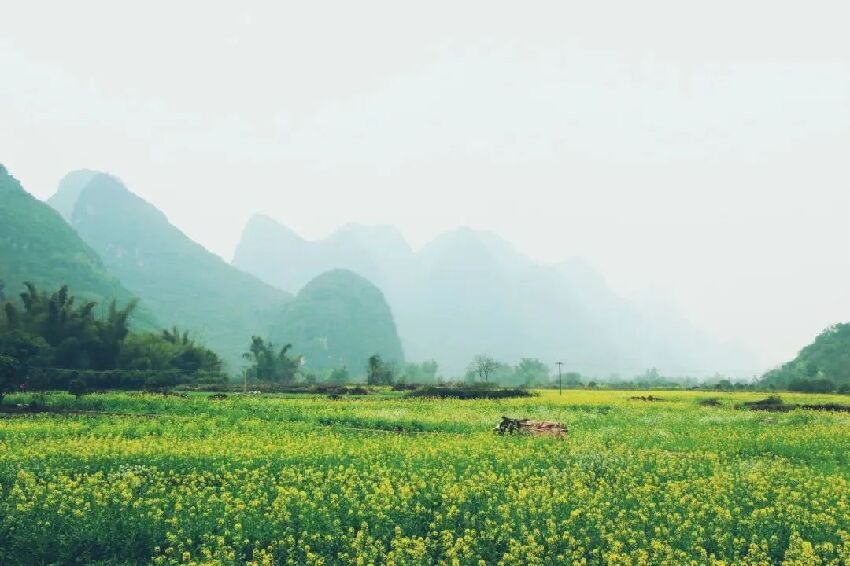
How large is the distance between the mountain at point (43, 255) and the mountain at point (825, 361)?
12203cm

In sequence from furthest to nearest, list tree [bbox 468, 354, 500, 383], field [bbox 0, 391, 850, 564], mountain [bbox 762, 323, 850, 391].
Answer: mountain [bbox 762, 323, 850, 391] < tree [bbox 468, 354, 500, 383] < field [bbox 0, 391, 850, 564]

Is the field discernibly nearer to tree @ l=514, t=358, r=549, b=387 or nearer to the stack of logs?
the stack of logs

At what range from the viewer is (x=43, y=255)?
123 metres

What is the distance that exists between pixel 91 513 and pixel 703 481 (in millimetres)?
13842

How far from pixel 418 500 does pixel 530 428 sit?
12765mm

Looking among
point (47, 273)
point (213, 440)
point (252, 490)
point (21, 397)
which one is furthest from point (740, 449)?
point (47, 273)

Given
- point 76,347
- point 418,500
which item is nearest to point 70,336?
point 76,347

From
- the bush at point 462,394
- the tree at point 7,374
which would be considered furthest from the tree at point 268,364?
the tree at point 7,374

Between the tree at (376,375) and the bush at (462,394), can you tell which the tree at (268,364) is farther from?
the bush at (462,394)

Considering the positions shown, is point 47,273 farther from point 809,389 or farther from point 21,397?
point 809,389

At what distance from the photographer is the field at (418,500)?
38.0ft

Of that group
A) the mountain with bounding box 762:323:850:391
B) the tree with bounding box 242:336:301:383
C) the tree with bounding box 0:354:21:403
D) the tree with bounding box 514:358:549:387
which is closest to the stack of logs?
the tree with bounding box 0:354:21:403

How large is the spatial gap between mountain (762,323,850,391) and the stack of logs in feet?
277

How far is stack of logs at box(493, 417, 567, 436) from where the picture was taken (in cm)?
2571
